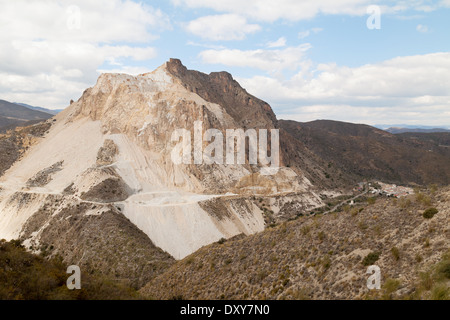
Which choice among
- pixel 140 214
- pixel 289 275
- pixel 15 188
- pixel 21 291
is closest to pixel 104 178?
pixel 140 214

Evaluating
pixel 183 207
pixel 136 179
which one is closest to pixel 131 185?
pixel 136 179

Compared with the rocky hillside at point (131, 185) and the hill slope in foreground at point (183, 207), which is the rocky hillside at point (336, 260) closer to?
the hill slope in foreground at point (183, 207)

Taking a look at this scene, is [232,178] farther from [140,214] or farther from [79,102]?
[79,102]

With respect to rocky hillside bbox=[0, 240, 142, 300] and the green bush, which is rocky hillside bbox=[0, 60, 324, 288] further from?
the green bush

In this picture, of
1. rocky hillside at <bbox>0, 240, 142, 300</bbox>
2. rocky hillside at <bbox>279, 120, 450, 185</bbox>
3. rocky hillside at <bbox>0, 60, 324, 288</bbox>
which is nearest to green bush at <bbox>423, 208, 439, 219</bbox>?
rocky hillside at <bbox>0, 240, 142, 300</bbox>

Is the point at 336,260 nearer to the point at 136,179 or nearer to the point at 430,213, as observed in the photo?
the point at 430,213

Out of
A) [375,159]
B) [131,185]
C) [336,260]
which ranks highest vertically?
[375,159]

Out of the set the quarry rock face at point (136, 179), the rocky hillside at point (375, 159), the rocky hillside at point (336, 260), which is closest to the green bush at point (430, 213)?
the rocky hillside at point (336, 260)
